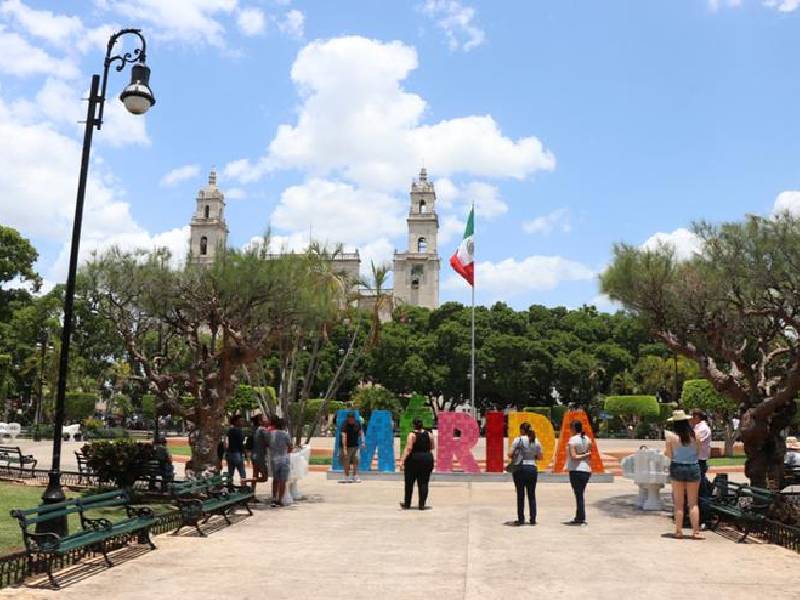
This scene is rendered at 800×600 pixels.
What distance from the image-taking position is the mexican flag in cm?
2727

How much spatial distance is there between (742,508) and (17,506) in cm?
1210

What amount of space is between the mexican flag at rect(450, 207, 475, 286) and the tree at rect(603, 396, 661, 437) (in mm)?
23425

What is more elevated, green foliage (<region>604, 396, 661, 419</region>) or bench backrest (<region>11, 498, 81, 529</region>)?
green foliage (<region>604, 396, 661, 419</region>)

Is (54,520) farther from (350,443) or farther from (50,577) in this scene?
(350,443)

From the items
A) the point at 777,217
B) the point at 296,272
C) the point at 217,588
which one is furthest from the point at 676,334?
the point at 217,588

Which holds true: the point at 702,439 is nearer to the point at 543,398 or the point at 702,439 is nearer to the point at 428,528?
the point at 428,528

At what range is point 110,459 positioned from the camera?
1404cm

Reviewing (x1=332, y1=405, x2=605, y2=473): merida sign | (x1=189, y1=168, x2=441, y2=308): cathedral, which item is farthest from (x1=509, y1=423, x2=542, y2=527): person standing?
(x1=189, y1=168, x2=441, y2=308): cathedral

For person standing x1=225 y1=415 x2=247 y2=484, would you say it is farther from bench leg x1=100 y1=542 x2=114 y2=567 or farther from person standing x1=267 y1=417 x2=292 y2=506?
bench leg x1=100 y1=542 x2=114 y2=567

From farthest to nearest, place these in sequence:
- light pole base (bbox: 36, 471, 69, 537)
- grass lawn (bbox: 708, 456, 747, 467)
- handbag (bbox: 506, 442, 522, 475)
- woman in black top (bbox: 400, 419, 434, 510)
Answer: grass lawn (bbox: 708, 456, 747, 467), woman in black top (bbox: 400, 419, 434, 510), handbag (bbox: 506, 442, 522, 475), light pole base (bbox: 36, 471, 69, 537)

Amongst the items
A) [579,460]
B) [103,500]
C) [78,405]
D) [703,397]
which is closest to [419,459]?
[579,460]

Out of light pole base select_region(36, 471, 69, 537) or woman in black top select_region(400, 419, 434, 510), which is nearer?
light pole base select_region(36, 471, 69, 537)

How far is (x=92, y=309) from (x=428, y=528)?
1027 cm

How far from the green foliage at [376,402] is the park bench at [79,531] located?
105 feet
